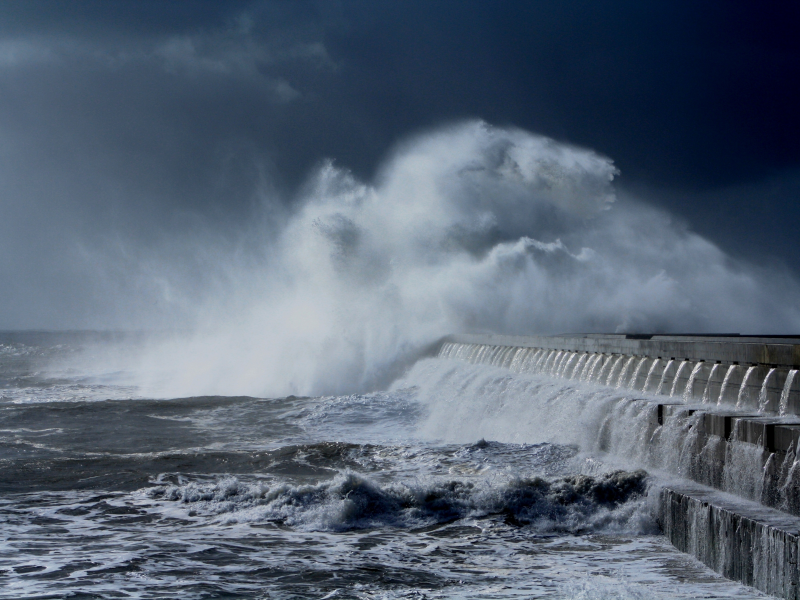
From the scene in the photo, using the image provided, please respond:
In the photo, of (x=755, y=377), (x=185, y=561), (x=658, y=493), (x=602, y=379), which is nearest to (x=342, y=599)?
(x=185, y=561)

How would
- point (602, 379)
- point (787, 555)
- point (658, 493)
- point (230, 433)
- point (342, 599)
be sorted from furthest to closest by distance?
point (230, 433) < point (602, 379) < point (658, 493) < point (342, 599) < point (787, 555)

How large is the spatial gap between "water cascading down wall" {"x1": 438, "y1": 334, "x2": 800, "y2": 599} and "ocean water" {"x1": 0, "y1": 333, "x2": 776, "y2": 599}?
0.83 ft

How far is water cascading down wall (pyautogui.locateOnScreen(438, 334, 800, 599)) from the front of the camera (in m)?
6.60

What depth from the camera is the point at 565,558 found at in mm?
7613

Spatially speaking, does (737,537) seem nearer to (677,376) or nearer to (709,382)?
(709,382)

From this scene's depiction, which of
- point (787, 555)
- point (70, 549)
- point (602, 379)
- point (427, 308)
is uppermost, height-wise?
point (427, 308)

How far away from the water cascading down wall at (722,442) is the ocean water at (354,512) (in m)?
0.25

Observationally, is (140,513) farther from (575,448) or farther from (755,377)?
(755,377)

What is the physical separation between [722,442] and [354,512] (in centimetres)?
425

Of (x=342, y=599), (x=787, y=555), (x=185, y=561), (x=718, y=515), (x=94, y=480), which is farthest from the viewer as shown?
(x=94, y=480)

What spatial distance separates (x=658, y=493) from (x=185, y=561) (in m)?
5.01

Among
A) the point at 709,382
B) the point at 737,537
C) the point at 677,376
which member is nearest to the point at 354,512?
the point at 737,537

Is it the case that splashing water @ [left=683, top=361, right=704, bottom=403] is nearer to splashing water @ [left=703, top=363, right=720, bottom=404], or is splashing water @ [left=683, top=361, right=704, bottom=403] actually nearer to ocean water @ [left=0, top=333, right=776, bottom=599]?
splashing water @ [left=703, top=363, right=720, bottom=404]

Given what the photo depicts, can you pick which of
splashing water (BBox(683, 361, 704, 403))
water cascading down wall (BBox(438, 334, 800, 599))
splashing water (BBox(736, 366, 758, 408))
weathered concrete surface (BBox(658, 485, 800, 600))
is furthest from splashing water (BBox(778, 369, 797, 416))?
splashing water (BBox(683, 361, 704, 403))
